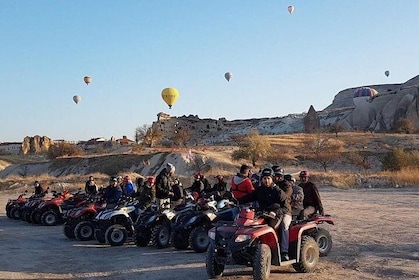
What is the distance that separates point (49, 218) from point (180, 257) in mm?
9816

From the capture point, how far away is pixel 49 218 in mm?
20094

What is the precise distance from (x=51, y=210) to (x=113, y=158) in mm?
52836

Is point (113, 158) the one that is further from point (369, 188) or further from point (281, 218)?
point (281, 218)

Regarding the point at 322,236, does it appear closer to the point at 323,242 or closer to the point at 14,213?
the point at 323,242

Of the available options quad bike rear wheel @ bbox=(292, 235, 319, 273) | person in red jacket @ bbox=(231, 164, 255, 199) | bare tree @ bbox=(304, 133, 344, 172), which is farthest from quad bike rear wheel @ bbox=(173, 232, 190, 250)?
bare tree @ bbox=(304, 133, 344, 172)

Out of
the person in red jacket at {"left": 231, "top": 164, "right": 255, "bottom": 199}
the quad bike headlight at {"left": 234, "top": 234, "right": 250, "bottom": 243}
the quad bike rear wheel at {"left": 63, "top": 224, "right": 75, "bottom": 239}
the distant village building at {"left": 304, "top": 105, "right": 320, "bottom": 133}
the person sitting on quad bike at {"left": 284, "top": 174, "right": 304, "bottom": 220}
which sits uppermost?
the distant village building at {"left": 304, "top": 105, "right": 320, "bottom": 133}

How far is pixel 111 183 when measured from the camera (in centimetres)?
1636

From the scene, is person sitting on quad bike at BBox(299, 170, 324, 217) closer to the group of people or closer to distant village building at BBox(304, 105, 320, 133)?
the group of people

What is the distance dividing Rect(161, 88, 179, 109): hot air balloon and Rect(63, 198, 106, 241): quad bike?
166 ft

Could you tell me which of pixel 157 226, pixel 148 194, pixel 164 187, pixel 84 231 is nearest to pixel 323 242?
pixel 157 226

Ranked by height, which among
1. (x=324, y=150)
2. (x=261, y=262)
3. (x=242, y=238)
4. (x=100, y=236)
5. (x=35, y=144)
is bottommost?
(x=100, y=236)

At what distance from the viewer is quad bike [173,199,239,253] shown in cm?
1224

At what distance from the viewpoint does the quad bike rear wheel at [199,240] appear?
12.2m

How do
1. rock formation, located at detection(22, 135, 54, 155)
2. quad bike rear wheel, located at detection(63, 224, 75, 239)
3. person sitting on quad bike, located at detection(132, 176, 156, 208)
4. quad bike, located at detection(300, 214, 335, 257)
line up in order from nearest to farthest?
quad bike, located at detection(300, 214, 335, 257), person sitting on quad bike, located at detection(132, 176, 156, 208), quad bike rear wheel, located at detection(63, 224, 75, 239), rock formation, located at detection(22, 135, 54, 155)
